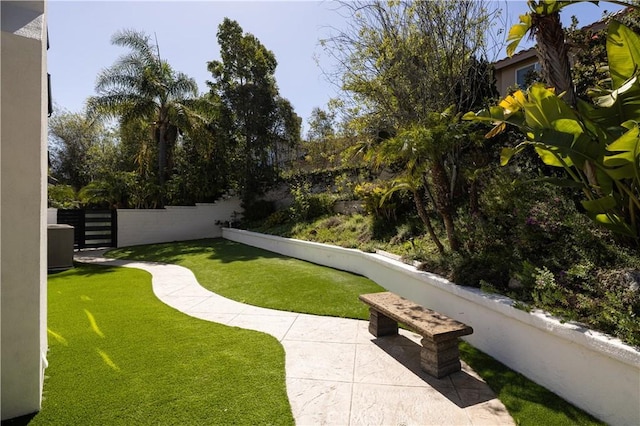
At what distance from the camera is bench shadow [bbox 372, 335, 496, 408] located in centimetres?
347

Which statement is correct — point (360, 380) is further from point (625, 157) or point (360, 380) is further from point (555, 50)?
point (555, 50)

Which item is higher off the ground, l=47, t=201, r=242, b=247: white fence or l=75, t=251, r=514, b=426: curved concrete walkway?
l=47, t=201, r=242, b=247: white fence

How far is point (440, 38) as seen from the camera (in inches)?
278

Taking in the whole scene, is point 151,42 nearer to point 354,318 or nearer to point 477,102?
point 477,102

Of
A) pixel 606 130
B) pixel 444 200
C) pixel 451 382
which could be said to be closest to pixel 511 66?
pixel 444 200

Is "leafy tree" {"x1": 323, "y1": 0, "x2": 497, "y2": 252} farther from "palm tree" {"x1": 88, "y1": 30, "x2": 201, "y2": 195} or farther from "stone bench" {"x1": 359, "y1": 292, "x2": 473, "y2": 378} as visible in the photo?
"palm tree" {"x1": 88, "y1": 30, "x2": 201, "y2": 195}

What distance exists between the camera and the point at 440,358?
385cm

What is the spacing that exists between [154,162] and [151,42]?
6038mm

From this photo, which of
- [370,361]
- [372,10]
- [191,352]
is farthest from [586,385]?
[372,10]

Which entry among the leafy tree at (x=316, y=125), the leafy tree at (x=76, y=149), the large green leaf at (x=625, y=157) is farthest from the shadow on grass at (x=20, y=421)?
the leafy tree at (x=76, y=149)

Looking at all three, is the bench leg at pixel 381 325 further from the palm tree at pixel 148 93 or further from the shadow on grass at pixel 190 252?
the palm tree at pixel 148 93

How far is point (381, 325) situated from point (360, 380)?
4.36 ft

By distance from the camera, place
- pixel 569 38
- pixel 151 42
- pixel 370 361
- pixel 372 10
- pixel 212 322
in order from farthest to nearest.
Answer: pixel 151 42
pixel 372 10
pixel 569 38
pixel 212 322
pixel 370 361

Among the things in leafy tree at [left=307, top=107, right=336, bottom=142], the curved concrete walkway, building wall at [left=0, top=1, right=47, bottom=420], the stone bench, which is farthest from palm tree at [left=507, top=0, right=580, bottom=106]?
leafy tree at [left=307, top=107, right=336, bottom=142]
